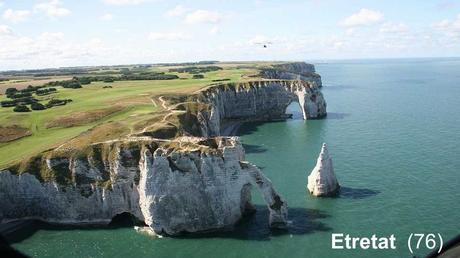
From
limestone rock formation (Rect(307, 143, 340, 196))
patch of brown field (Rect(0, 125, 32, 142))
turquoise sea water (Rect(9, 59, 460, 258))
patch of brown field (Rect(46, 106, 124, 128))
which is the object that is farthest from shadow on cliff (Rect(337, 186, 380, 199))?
patch of brown field (Rect(0, 125, 32, 142))

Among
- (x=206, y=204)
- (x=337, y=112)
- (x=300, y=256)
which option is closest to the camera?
(x=300, y=256)

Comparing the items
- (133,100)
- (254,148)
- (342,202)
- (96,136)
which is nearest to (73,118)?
(133,100)

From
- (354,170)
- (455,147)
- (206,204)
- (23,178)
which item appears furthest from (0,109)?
(455,147)

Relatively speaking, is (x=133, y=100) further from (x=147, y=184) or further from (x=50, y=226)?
(x=147, y=184)

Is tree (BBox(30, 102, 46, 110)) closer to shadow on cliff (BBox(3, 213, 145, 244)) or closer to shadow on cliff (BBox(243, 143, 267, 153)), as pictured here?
shadow on cliff (BBox(3, 213, 145, 244))

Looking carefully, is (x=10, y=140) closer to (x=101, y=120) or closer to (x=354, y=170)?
(x=101, y=120)

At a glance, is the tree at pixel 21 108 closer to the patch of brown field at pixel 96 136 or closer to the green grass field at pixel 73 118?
the green grass field at pixel 73 118
